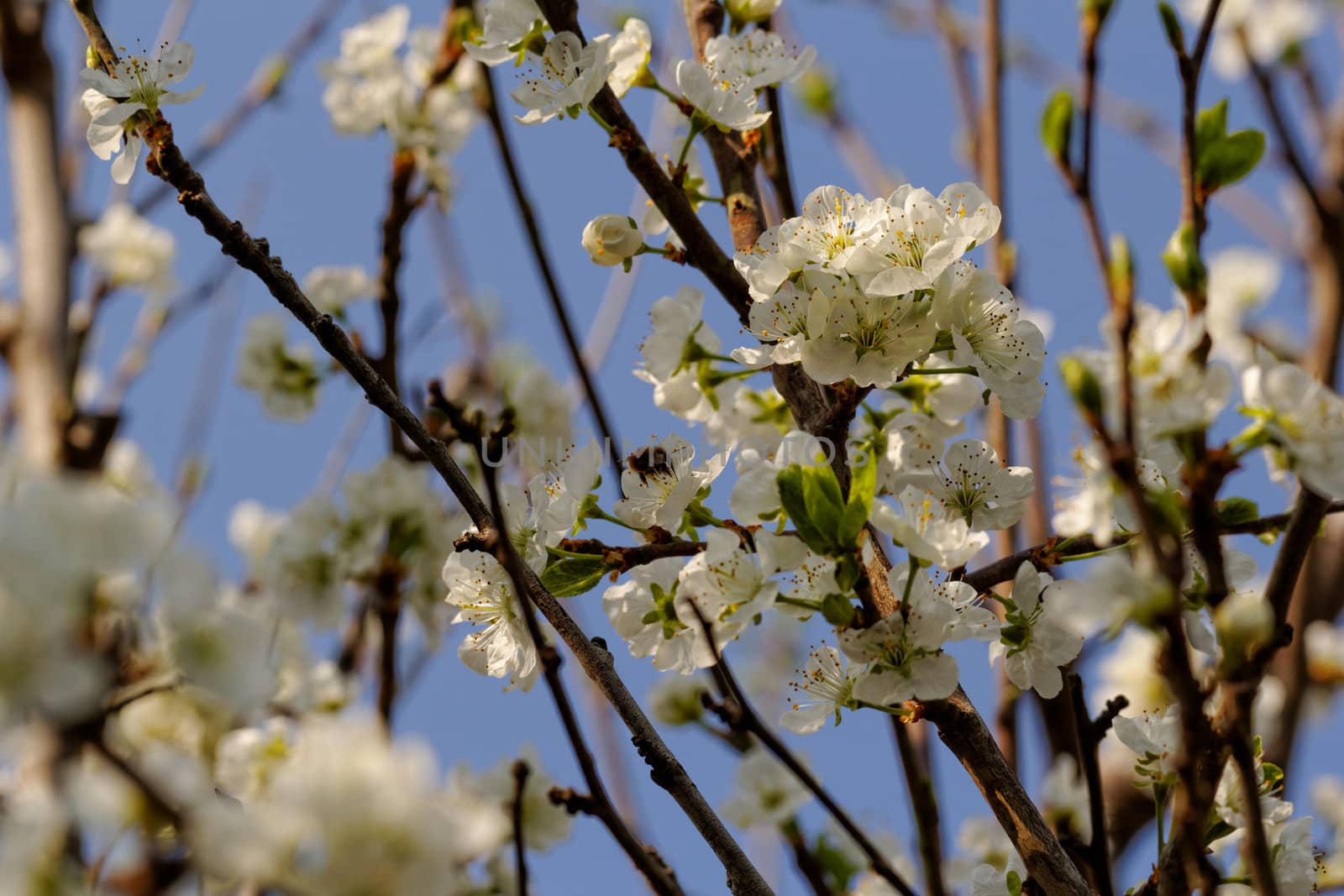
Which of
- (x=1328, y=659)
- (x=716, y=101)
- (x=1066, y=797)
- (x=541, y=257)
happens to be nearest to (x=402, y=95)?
(x=541, y=257)

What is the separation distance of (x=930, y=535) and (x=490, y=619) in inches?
17.6

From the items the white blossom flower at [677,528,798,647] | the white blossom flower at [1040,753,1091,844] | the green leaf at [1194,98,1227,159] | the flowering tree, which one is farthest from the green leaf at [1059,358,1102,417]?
the white blossom flower at [1040,753,1091,844]

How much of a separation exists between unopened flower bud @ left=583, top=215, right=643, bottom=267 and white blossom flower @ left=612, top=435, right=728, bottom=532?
0.73ft

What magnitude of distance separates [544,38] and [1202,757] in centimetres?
95

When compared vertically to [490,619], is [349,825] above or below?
below

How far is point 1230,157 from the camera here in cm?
121

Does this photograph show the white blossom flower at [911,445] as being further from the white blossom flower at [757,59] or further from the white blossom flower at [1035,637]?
the white blossom flower at [757,59]

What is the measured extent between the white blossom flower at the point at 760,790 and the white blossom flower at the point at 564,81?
108 cm

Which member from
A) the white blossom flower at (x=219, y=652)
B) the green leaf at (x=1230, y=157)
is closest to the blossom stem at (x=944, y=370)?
the green leaf at (x=1230, y=157)

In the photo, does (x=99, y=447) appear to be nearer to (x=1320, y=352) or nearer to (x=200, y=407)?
(x=200, y=407)

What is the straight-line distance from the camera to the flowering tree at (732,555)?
2.03 feet

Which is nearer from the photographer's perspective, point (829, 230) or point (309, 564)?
point (829, 230)

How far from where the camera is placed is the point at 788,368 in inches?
46.6

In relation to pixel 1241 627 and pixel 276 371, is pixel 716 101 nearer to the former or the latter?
pixel 1241 627
